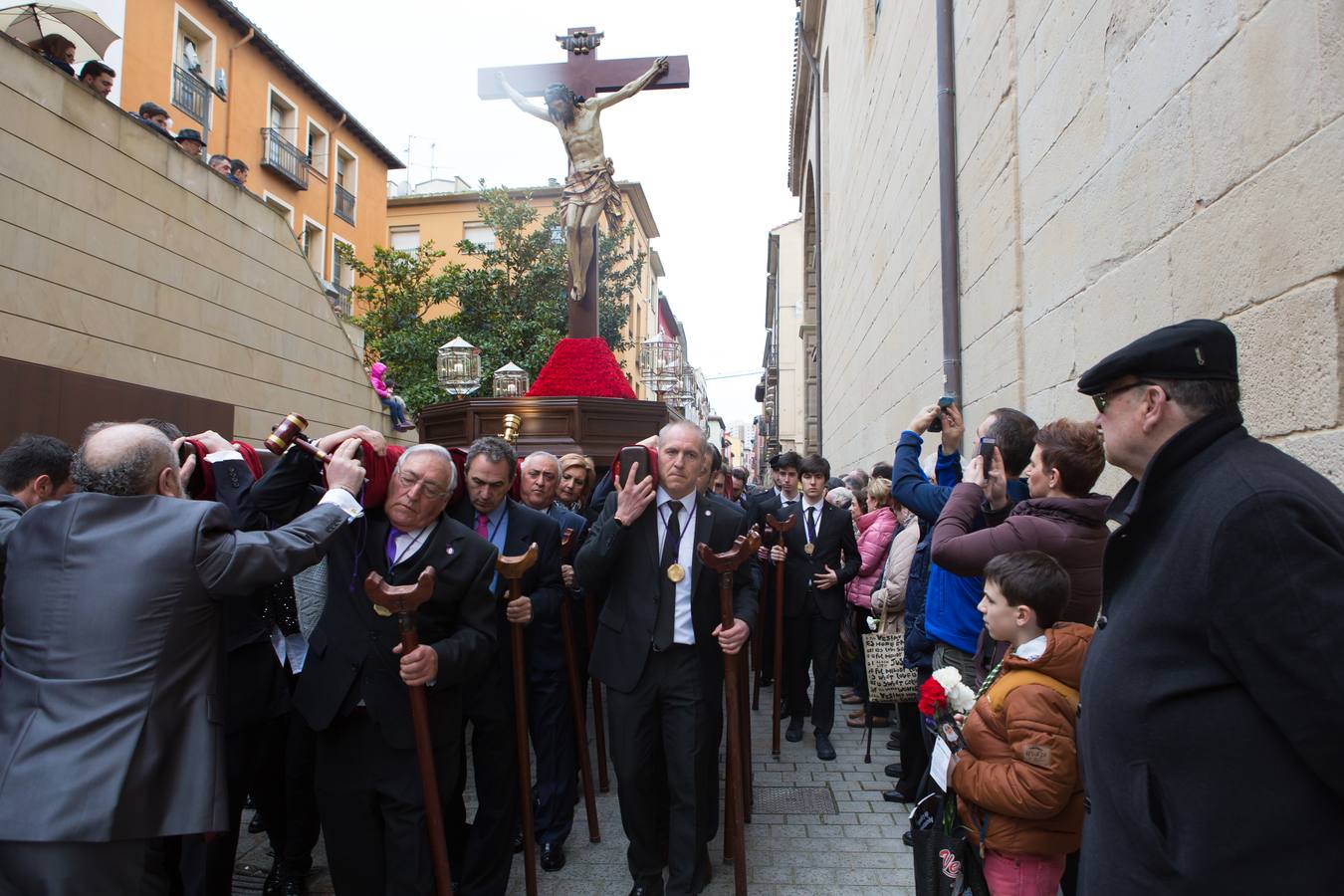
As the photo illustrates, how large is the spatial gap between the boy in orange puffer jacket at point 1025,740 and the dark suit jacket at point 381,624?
1.69 metres

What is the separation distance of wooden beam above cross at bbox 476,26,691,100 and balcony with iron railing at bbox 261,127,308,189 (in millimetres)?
14243

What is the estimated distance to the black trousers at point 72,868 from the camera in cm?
219

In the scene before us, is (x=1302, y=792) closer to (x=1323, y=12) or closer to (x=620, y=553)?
(x=1323, y=12)

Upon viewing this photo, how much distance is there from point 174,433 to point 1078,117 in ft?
13.6

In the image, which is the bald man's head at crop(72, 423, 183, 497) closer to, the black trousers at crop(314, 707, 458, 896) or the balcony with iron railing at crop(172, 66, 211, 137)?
the black trousers at crop(314, 707, 458, 896)

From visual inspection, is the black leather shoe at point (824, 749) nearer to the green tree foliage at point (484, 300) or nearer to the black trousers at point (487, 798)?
the black trousers at point (487, 798)

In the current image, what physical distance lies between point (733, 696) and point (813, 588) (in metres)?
2.49

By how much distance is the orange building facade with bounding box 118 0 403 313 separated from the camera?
56.7 ft

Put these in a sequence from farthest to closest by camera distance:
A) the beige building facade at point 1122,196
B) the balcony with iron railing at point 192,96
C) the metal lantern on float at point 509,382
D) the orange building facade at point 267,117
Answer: the balcony with iron railing at point 192,96 → the orange building facade at point 267,117 → the metal lantern on float at point 509,382 → the beige building facade at point 1122,196

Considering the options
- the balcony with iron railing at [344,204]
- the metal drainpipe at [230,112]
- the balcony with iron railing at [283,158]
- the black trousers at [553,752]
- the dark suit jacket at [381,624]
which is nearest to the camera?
the dark suit jacket at [381,624]

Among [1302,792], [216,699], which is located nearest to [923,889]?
[1302,792]

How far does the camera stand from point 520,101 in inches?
356

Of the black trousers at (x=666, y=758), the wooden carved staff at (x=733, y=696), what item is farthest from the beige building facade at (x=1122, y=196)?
the black trousers at (x=666, y=758)

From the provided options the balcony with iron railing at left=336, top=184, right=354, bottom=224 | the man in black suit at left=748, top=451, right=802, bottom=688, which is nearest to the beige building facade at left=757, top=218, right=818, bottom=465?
the balcony with iron railing at left=336, top=184, right=354, bottom=224
